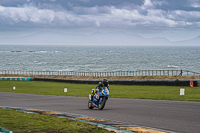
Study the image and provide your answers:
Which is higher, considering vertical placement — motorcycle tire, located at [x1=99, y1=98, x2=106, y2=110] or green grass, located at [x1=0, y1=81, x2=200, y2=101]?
motorcycle tire, located at [x1=99, y1=98, x2=106, y2=110]

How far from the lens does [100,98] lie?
14.5 metres

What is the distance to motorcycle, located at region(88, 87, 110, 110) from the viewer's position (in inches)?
547

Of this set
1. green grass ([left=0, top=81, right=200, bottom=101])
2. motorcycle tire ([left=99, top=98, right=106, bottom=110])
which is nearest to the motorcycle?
motorcycle tire ([left=99, top=98, right=106, bottom=110])

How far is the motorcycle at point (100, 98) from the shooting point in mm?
13898

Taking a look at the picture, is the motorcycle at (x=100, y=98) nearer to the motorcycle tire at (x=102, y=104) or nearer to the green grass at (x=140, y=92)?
the motorcycle tire at (x=102, y=104)

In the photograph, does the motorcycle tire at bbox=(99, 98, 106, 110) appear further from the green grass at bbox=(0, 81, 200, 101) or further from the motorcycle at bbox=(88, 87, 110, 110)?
the green grass at bbox=(0, 81, 200, 101)

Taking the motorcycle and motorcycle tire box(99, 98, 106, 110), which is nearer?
the motorcycle

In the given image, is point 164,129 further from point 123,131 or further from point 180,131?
point 123,131

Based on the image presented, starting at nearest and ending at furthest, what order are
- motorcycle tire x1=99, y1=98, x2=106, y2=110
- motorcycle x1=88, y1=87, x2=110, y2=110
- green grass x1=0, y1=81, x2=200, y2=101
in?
motorcycle x1=88, y1=87, x2=110, y2=110 → motorcycle tire x1=99, y1=98, x2=106, y2=110 → green grass x1=0, y1=81, x2=200, y2=101

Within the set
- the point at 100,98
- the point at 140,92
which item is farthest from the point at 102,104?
the point at 140,92

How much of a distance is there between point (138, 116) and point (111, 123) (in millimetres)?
2038

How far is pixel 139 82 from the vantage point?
42.1 metres

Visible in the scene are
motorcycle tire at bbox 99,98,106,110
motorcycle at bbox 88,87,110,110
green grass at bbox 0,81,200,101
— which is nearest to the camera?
motorcycle at bbox 88,87,110,110

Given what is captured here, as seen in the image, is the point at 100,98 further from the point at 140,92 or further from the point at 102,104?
the point at 140,92
